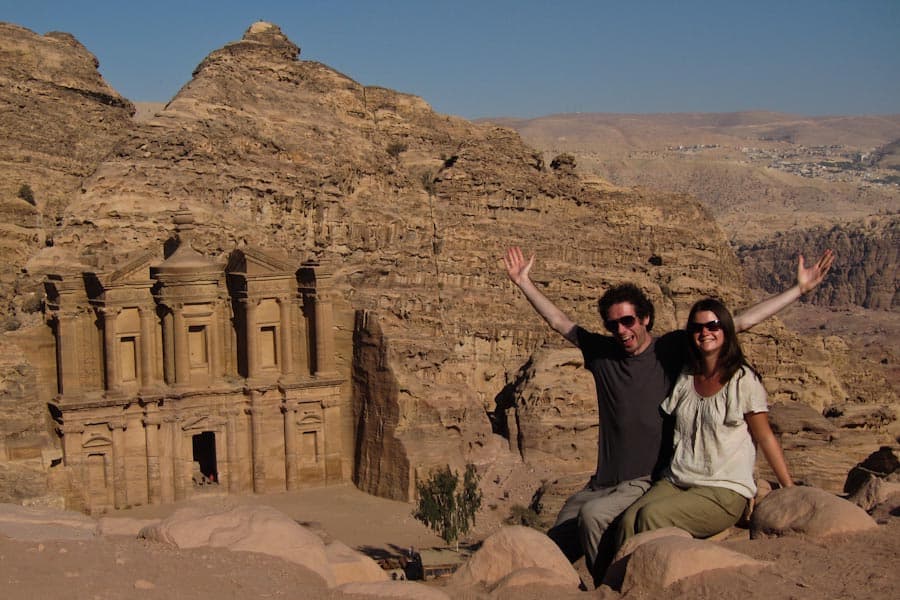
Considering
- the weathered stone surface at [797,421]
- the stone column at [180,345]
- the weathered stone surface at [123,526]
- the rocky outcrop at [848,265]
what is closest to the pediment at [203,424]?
the stone column at [180,345]

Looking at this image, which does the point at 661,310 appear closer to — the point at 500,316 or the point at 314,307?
the point at 500,316

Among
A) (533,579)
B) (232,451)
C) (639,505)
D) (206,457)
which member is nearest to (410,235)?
(206,457)

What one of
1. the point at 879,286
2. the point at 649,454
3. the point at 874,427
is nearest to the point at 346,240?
the point at 874,427

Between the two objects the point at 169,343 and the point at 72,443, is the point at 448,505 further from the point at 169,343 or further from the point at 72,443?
the point at 72,443

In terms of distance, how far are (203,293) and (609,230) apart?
28.1 metres

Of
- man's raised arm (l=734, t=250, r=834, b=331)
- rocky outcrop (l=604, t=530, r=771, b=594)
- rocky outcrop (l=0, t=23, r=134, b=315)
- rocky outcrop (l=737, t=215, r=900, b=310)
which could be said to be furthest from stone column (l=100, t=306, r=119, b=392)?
rocky outcrop (l=737, t=215, r=900, b=310)

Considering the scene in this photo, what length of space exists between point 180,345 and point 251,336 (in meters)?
1.75

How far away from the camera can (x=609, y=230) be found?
2040 inches

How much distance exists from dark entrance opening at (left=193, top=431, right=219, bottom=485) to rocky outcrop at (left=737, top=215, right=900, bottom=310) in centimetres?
8729

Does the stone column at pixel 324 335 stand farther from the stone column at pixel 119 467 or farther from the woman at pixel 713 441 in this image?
the woman at pixel 713 441

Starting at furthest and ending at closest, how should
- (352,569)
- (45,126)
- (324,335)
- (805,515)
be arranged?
(45,126) < (324,335) < (352,569) < (805,515)

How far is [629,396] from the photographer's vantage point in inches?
368

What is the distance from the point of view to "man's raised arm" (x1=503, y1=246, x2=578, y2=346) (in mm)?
9828

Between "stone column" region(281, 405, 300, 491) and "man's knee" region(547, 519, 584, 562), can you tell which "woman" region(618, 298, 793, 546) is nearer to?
"man's knee" region(547, 519, 584, 562)
